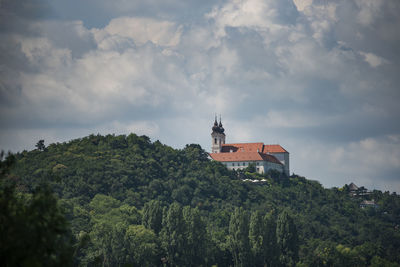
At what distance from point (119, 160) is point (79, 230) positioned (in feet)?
166

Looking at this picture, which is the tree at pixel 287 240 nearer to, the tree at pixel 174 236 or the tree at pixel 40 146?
the tree at pixel 174 236

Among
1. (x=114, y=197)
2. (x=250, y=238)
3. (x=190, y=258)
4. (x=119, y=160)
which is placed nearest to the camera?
(x=190, y=258)

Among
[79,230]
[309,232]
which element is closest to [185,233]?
[79,230]

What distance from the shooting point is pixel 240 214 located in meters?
94.3

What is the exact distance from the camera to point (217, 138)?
609 ft

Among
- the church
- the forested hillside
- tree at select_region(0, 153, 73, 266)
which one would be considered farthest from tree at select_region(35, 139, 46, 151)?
tree at select_region(0, 153, 73, 266)

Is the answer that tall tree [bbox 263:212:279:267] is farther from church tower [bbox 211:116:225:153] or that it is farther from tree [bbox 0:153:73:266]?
church tower [bbox 211:116:225:153]

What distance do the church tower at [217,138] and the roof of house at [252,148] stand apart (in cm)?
144

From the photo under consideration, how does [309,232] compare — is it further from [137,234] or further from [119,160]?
[137,234]

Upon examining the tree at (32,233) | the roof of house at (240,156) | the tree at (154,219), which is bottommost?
the tree at (32,233)

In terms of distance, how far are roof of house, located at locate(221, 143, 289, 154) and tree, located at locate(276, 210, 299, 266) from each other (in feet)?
268

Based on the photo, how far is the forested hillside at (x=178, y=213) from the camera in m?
78.9

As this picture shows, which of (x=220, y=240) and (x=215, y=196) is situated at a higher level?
(x=215, y=196)

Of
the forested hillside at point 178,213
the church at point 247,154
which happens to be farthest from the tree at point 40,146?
the church at point 247,154
